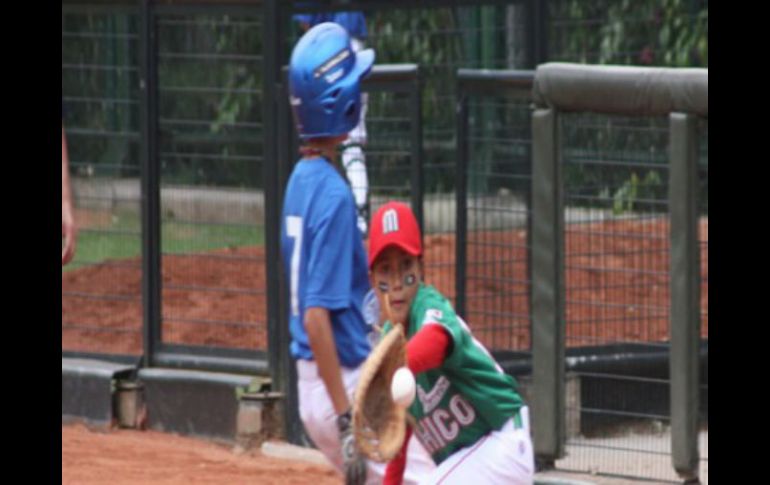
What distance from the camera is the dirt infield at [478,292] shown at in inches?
384

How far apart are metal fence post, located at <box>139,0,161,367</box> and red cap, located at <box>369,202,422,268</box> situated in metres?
5.09

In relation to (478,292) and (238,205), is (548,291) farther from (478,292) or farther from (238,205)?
(238,205)

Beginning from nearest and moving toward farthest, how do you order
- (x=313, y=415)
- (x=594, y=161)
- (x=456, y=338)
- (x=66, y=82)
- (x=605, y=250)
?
(x=456, y=338) < (x=313, y=415) < (x=594, y=161) < (x=605, y=250) < (x=66, y=82)

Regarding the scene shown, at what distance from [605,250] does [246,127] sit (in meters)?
2.22

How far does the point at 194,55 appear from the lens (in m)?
11.2

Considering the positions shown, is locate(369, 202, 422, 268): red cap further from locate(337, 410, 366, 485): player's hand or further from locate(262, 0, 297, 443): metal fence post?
locate(262, 0, 297, 443): metal fence post

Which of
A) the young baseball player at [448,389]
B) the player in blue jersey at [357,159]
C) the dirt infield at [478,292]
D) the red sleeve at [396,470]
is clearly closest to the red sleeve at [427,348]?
the young baseball player at [448,389]

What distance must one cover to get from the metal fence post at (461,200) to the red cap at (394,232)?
11.5 ft

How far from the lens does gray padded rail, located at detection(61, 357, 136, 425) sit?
11.2m

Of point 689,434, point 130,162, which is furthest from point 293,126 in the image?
point 689,434

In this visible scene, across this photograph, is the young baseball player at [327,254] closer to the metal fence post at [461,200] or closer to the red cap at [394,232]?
the red cap at [394,232]

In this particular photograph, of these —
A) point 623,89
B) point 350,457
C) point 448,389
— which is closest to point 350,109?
point 448,389
